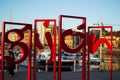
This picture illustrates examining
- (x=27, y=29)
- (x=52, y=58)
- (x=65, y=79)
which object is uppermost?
(x=27, y=29)

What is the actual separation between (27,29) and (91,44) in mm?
3294

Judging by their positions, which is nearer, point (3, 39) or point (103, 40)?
point (3, 39)

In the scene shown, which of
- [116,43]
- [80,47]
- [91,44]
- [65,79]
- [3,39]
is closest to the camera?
[3,39]

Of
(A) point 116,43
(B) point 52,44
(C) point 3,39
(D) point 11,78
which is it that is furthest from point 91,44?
(A) point 116,43

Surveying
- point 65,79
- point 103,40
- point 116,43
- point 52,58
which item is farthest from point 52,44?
point 116,43

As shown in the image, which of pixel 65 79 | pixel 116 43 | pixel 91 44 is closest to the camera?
pixel 91 44

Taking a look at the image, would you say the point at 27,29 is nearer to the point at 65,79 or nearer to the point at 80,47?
the point at 80,47

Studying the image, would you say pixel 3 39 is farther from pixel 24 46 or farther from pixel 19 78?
pixel 19 78

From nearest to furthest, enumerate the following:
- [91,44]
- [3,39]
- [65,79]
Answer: [3,39] < [91,44] < [65,79]

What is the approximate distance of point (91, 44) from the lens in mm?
15406

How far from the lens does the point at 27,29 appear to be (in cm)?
1391

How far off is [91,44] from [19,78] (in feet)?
17.6

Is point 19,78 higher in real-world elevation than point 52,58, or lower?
lower

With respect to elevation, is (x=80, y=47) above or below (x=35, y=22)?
below
